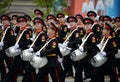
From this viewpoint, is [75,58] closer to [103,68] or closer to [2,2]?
[103,68]

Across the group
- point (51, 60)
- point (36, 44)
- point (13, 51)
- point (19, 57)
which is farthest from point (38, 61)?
point (19, 57)

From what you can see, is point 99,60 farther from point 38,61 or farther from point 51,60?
point 38,61

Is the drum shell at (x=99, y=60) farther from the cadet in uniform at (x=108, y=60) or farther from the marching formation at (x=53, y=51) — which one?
the cadet in uniform at (x=108, y=60)

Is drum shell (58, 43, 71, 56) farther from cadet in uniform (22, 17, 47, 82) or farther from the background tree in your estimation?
the background tree

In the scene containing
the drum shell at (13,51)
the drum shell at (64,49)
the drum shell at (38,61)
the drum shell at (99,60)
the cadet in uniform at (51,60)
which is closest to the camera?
the drum shell at (38,61)

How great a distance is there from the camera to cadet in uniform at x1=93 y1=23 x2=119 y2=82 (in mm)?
10580

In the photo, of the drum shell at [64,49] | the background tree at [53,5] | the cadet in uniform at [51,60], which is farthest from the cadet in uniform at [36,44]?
the background tree at [53,5]

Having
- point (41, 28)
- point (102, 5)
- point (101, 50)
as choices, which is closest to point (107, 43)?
point (101, 50)

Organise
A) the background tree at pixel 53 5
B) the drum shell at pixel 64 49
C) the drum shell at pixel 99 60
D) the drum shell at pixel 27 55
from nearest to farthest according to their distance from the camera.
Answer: the drum shell at pixel 99 60, the drum shell at pixel 27 55, the drum shell at pixel 64 49, the background tree at pixel 53 5

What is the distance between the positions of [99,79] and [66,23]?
137 inches

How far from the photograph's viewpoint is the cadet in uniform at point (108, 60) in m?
10.6

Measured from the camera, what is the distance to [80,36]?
12406mm

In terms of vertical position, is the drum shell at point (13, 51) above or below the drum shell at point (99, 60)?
above

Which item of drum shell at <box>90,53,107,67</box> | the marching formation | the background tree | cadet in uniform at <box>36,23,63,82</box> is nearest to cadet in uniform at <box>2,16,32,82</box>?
the marching formation
